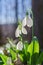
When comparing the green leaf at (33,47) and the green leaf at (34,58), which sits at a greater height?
the green leaf at (33,47)

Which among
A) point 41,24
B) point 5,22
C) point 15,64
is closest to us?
point 15,64

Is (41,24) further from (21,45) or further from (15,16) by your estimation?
(15,16)

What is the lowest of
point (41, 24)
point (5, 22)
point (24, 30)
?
point (5, 22)

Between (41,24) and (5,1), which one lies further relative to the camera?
(5,1)

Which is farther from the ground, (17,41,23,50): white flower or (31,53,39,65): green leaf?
(17,41,23,50): white flower

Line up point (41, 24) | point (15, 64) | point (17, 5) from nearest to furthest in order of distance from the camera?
point (15, 64), point (41, 24), point (17, 5)

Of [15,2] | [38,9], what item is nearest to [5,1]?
[15,2]

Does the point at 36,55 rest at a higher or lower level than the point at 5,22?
higher

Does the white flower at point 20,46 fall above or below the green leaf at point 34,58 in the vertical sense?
above

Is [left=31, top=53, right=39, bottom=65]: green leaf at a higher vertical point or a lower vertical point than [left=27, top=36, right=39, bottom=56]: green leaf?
lower

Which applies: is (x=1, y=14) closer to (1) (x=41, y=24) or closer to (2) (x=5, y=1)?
(2) (x=5, y=1)

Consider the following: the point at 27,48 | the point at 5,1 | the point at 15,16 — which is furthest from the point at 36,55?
the point at 5,1
